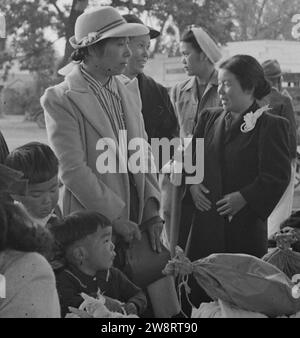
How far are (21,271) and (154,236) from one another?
140 centimetres

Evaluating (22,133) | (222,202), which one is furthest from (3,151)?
(22,133)

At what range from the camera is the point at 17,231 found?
1.89 m

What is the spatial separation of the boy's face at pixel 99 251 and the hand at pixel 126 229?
0.20 metres

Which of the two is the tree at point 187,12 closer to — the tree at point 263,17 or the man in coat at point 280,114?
the tree at point 263,17

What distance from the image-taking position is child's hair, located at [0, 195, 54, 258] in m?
1.87

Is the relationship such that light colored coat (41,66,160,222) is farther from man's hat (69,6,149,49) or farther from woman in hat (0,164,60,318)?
woman in hat (0,164,60,318)

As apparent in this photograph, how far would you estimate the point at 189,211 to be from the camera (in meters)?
3.73

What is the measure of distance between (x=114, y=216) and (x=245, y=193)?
694mm

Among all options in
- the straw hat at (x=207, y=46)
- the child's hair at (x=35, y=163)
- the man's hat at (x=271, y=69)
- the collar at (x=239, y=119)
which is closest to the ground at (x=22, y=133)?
the man's hat at (x=271, y=69)

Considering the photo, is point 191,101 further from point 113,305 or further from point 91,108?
point 113,305

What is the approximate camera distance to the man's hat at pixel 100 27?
3174 millimetres

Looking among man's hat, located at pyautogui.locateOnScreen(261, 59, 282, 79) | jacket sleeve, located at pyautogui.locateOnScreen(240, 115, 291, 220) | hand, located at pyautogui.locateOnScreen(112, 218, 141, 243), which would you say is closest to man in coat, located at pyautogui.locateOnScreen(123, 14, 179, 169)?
jacket sleeve, located at pyautogui.locateOnScreen(240, 115, 291, 220)
